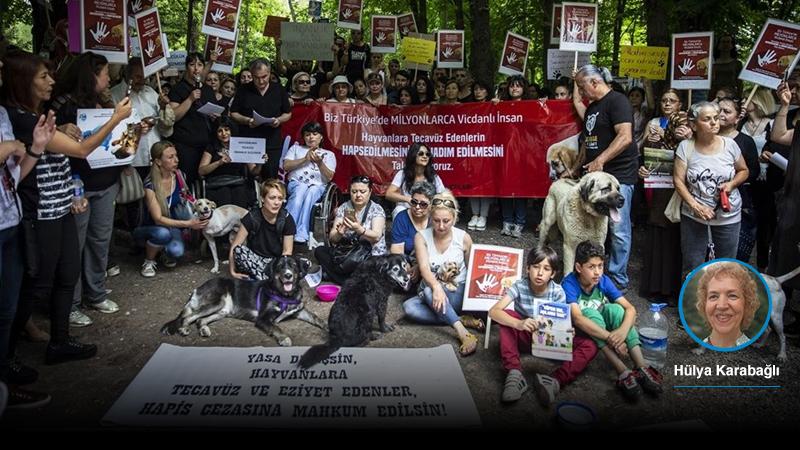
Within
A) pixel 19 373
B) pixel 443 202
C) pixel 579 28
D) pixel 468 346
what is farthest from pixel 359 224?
pixel 579 28

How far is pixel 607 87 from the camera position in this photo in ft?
18.5

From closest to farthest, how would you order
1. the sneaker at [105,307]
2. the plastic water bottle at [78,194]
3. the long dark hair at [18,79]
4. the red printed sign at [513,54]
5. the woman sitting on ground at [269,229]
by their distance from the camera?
1. the long dark hair at [18,79]
2. the plastic water bottle at [78,194]
3. the sneaker at [105,307]
4. the woman sitting on ground at [269,229]
5. the red printed sign at [513,54]

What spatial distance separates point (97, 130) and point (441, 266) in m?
2.88

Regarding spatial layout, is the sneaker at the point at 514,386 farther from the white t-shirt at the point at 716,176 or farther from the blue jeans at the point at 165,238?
the blue jeans at the point at 165,238

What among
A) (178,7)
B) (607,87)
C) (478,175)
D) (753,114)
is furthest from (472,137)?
(178,7)

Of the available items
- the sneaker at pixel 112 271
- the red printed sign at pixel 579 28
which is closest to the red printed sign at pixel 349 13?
the red printed sign at pixel 579 28

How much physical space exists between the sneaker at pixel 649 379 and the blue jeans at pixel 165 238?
14.9 feet

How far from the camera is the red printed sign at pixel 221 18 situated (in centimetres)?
709

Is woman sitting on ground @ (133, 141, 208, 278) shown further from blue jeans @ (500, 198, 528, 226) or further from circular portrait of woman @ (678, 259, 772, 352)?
circular portrait of woman @ (678, 259, 772, 352)

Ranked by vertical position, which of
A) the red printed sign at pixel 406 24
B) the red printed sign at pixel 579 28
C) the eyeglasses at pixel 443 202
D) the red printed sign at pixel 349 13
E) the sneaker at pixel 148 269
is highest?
the red printed sign at pixel 406 24

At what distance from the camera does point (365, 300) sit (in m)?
4.72

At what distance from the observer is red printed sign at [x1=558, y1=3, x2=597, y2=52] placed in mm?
7031

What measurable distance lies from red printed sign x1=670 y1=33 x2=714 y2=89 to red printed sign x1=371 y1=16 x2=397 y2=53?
502cm

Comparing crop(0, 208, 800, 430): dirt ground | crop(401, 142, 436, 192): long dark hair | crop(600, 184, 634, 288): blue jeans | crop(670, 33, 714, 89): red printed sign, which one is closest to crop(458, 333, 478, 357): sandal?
crop(0, 208, 800, 430): dirt ground
